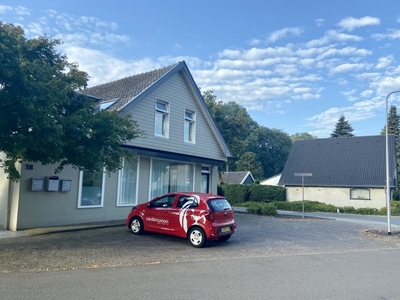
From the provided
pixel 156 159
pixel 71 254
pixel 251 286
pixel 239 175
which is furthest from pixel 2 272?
pixel 239 175

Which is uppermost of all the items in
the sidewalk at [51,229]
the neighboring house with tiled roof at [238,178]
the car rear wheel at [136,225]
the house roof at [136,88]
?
the house roof at [136,88]

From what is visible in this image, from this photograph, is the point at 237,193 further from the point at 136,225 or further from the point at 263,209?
the point at 136,225

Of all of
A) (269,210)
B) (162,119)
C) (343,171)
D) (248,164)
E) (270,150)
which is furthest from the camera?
(270,150)

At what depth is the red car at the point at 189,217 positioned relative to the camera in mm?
9547

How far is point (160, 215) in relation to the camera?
413 inches

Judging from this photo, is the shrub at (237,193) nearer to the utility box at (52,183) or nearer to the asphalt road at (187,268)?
the asphalt road at (187,268)

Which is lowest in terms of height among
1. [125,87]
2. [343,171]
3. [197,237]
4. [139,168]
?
[197,237]

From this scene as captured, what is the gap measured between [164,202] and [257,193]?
24.1 metres

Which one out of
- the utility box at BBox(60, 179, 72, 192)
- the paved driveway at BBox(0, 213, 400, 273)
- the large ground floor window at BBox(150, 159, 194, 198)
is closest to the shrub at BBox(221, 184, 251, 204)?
the large ground floor window at BBox(150, 159, 194, 198)

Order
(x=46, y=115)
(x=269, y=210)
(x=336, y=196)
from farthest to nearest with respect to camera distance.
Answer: (x=336, y=196) < (x=269, y=210) < (x=46, y=115)

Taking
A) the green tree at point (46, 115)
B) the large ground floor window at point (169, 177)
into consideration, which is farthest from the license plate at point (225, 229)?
the large ground floor window at point (169, 177)

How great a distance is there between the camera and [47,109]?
25.0ft

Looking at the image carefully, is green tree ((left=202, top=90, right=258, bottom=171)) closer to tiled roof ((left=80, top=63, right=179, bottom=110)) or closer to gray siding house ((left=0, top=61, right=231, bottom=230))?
gray siding house ((left=0, top=61, right=231, bottom=230))

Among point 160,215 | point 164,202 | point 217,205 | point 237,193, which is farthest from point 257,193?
point 217,205
